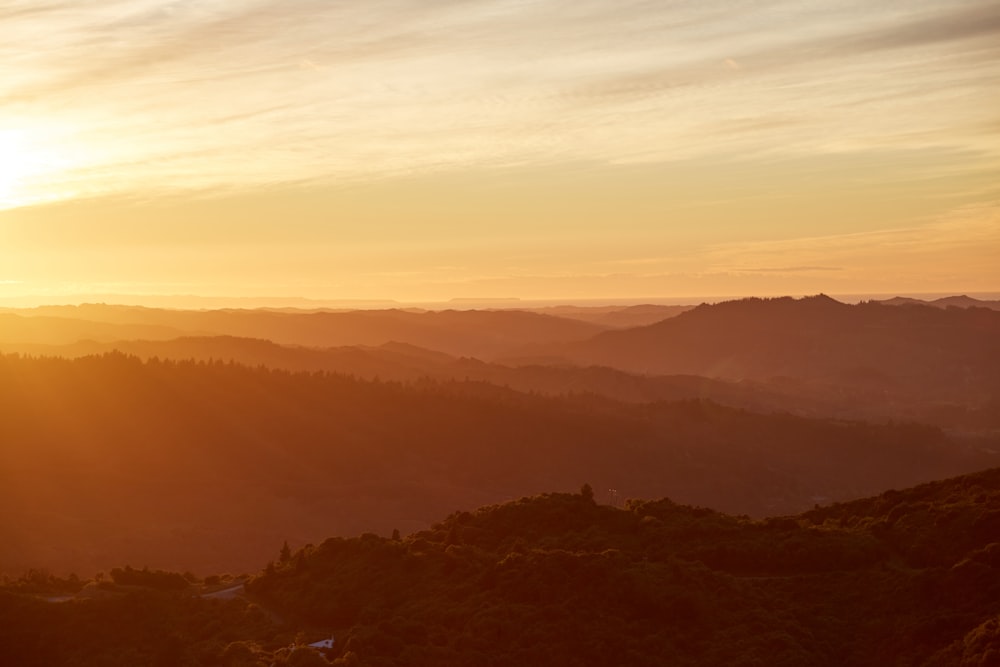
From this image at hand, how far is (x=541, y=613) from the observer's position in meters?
43.4

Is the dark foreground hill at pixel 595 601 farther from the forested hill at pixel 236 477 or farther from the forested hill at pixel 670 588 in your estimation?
the forested hill at pixel 236 477

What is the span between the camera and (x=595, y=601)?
43.9 meters

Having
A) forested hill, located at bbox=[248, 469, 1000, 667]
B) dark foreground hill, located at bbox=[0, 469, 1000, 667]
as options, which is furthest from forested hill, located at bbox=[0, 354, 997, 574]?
forested hill, located at bbox=[248, 469, 1000, 667]

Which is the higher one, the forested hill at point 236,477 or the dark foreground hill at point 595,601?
the dark foreground hill at point 595,601

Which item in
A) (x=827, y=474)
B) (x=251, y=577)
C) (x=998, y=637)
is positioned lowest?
(x=827, y=474)

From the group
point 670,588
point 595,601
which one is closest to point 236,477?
point 595,601

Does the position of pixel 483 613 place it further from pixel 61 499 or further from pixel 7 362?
pixel 7 362

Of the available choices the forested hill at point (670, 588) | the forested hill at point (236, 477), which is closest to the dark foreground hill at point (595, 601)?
the forested hill at point (670, 588)

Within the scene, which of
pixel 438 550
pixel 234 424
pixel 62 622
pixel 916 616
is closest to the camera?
pixel 916 616

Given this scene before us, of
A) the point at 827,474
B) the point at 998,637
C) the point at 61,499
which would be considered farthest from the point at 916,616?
the point at 827,474

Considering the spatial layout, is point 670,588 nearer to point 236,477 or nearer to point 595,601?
point 595,601

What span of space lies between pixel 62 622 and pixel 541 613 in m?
20.7

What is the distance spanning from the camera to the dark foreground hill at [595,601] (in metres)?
41.1

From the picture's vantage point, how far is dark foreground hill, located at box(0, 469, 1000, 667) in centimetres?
4106
